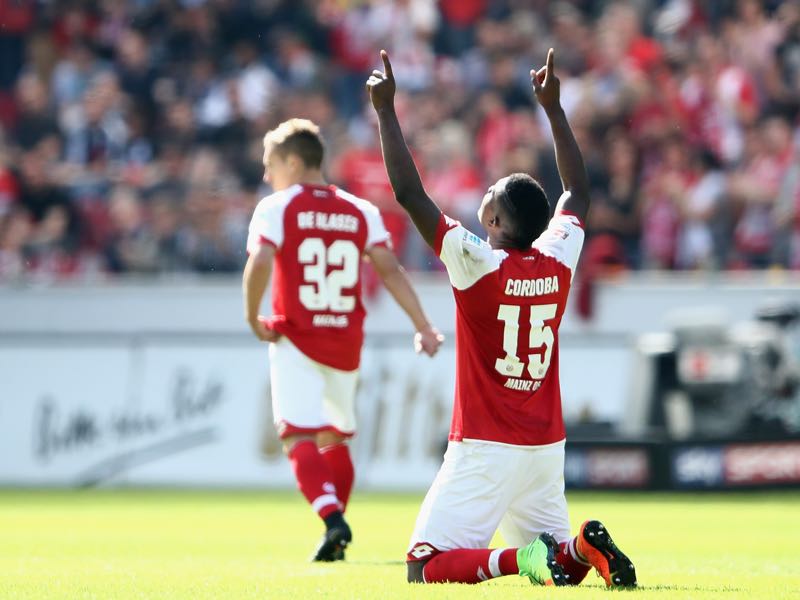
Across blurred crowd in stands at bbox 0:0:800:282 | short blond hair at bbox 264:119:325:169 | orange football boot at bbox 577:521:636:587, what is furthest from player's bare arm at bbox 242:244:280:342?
blurred crowd in stands at bbox 0:0:800:282

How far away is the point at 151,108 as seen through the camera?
66.7ft

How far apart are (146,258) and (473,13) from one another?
5713 millimetres

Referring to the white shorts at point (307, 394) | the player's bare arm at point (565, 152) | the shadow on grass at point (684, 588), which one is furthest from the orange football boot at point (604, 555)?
the white shorts at point (307, 394)

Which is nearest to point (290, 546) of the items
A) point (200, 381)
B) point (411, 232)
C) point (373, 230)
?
point (373, 230)

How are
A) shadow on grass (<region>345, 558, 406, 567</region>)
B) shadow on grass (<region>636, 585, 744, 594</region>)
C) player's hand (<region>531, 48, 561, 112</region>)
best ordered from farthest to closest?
shadow on grass (<region>345, 558, 406, 567</region>) < player's hand (<region>531, 48, 561, 112</region>) < shadow on grass (<region>636, 585, 744, 594</region>)

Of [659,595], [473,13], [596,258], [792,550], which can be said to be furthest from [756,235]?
[659,595]

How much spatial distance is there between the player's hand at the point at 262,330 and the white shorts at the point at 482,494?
2.02 m

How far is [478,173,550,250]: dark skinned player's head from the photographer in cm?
648

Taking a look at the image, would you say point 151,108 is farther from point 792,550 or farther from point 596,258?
point 792,550

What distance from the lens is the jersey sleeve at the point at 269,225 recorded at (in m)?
8.41

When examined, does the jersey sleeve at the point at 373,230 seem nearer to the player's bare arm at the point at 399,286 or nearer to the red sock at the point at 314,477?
the player's bare arm at the point at 399,286

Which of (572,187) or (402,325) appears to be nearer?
(572,187)

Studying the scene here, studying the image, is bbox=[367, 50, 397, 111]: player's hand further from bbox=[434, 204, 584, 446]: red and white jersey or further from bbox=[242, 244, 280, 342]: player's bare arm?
bbox=[242, 244, 280, 342]: player's bare arm

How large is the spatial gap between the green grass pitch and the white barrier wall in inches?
29.9
